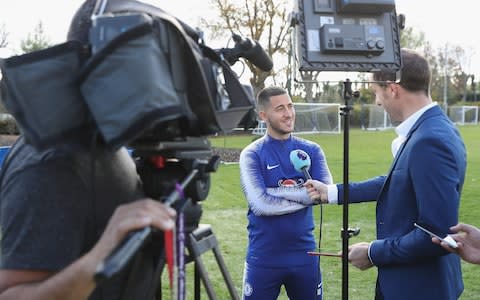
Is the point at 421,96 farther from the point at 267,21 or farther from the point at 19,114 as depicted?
the point at 267,21

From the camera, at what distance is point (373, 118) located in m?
45.5

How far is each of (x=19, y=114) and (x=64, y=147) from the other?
139mm

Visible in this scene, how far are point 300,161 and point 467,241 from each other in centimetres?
149

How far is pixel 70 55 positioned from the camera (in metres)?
1.43

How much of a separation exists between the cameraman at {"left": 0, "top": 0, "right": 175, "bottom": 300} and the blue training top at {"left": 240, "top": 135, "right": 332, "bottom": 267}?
255 centimetres

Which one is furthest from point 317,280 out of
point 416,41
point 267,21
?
point 416,41

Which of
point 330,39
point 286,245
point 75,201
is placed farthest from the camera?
point 286,245

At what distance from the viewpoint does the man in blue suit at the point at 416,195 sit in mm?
2727

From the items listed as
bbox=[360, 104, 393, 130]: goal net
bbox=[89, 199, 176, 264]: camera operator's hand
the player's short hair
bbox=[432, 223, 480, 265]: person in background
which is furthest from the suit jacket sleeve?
bbox=[360, 104, 393, 130]: goal net

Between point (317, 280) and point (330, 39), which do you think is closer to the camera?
point (330, 39)

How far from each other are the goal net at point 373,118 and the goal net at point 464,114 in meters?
13.3

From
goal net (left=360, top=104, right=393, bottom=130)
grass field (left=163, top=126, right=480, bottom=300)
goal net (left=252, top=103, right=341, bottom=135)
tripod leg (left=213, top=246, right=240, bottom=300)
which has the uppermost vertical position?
tripod leg (left=213, top=246, right=240, bottom=300)

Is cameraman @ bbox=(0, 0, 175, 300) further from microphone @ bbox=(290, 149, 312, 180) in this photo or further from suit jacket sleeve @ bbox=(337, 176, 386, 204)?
microphone @ bbox=(290, 149, 312, 180)

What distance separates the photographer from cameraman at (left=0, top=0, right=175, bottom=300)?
53.9 inches
